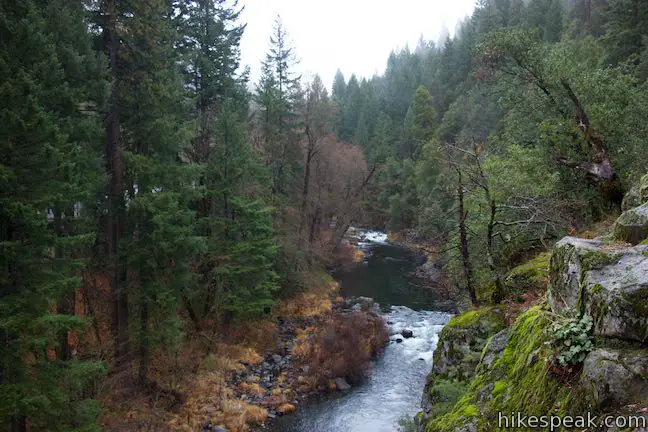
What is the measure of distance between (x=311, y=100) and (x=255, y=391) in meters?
20.6

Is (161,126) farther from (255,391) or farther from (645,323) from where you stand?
(645,323)

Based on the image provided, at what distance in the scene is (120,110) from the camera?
1421 centimetres

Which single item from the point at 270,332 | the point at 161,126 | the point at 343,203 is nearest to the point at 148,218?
the point at 161,126

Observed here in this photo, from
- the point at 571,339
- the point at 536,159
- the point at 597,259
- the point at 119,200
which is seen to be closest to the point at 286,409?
the point at 119,200

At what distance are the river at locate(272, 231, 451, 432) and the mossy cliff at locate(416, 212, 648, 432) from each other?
10.3 metres

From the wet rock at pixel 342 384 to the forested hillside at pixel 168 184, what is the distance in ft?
16.8

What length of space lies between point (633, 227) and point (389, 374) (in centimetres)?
1491

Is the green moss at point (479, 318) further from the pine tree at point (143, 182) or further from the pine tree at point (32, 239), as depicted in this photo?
the pine tree at point (143, 182)

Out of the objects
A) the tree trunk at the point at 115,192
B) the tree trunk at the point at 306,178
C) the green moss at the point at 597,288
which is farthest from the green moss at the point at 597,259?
the tree trunk at the point at 306,178

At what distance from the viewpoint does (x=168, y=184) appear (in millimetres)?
14852

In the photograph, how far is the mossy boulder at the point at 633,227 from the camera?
16.3ft

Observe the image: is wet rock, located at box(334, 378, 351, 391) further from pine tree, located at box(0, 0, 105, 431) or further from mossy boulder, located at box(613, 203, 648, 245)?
mossy boulder, located at box(613, 203, 648, 245)

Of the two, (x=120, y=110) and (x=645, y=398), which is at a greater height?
(x=120, y=110)

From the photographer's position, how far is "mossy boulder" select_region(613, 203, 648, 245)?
16.3 feet
